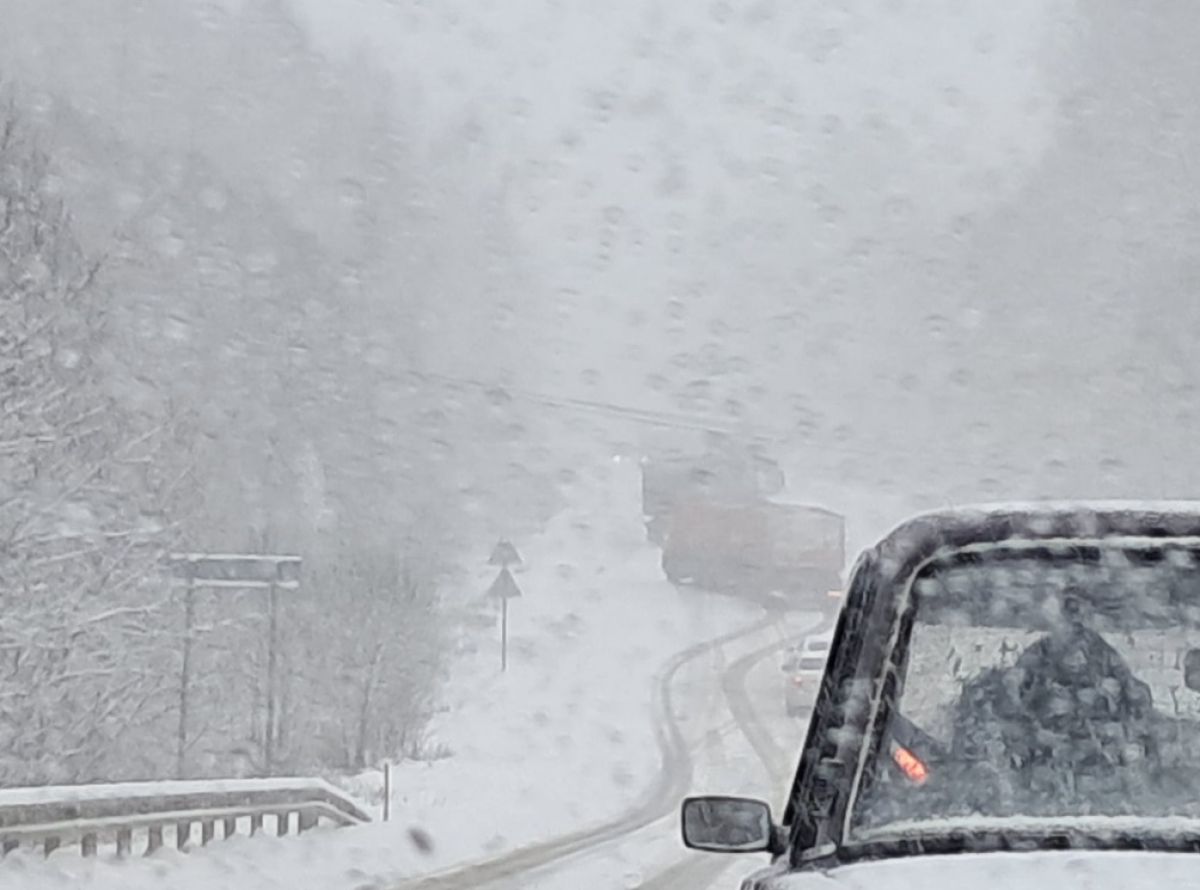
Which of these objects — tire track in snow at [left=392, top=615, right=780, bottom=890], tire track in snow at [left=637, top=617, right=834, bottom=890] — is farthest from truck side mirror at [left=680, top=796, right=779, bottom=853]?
tire track in snow at [left=392, top=615, right=780, bottom=890]

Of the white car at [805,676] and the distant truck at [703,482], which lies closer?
the white car at [805,676]

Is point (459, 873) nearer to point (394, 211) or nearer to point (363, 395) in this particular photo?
point (363, 395)

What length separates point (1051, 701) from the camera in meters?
3.25

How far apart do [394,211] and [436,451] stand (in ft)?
78.5

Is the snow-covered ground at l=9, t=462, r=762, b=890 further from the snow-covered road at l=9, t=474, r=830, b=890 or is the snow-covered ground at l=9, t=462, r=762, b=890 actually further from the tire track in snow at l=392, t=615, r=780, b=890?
the tire track in snow at l=392, t=615, r=780, b=890

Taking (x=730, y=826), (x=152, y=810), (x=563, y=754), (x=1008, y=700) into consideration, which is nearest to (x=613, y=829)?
(x=152, y=810)

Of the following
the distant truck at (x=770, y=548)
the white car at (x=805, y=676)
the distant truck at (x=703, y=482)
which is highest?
the distant truck at (x=703, y=482)

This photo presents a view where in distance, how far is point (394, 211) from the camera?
99.3 meters

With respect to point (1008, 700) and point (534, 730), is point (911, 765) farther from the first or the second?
point (534, 730)

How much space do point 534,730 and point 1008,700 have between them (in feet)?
124

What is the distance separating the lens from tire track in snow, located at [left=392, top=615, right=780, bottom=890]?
48.5 feet

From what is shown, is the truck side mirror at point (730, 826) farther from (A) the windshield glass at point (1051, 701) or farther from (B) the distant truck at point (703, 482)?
(B) the distant truck at point (703, 482)

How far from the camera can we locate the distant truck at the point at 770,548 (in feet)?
189

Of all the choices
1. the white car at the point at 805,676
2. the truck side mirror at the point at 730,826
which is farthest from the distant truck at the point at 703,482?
the truck side mirror at the point at 730,826
